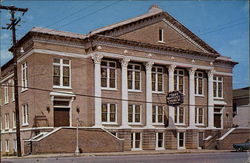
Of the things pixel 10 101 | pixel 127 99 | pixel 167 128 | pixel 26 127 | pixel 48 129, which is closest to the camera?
pixel 48 129

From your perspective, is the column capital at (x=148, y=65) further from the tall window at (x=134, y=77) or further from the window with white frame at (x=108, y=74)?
the window with white frame at (x=108, y=74)

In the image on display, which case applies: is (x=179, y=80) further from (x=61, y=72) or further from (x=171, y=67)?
(x=61, y=72)

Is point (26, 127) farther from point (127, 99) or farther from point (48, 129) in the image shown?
point (127, 99)

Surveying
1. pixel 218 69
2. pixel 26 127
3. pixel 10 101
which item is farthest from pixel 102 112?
pixel 218 69

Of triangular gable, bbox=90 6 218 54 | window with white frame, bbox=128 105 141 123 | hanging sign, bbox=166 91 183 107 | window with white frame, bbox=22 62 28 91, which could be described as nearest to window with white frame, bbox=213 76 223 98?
triangular gable, bbox=90 6 218 54

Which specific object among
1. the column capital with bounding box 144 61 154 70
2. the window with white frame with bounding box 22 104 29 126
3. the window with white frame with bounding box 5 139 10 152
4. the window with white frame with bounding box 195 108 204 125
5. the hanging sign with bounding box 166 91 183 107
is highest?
the column capital with bounding box 144 61 154 70

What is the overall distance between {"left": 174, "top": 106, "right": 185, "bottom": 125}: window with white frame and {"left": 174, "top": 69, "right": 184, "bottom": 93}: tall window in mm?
2163

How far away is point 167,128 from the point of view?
38.5 m

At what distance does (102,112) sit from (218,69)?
18444mm

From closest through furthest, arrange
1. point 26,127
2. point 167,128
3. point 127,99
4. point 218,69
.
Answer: point 26,127, point 127,99, point 167,128, point 218,69

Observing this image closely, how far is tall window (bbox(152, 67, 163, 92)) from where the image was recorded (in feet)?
126

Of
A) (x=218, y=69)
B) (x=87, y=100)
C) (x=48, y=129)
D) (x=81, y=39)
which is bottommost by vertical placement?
(x=48, y=129)

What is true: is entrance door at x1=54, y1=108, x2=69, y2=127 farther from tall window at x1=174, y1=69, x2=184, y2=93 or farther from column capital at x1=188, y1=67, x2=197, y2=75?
column capital at x1=188, y1=67, x2=197, y2=75

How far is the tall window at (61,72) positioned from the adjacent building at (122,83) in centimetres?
9
